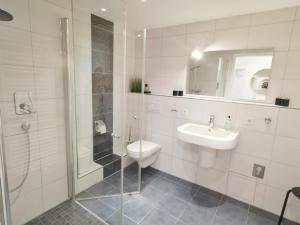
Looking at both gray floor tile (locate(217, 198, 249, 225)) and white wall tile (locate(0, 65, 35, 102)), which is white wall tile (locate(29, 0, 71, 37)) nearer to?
white wall tile (locate(0, 65, 35, 102))

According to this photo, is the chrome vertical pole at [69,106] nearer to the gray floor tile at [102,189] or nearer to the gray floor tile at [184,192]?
the gray floor tile at [102,189]

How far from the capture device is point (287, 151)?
1813 millimetres

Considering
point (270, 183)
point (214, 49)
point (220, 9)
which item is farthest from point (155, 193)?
point (220, 9)

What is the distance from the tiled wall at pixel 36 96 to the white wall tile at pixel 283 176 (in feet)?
7.56

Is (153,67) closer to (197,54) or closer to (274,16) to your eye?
(197,54)

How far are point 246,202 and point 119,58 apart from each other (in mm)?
2329

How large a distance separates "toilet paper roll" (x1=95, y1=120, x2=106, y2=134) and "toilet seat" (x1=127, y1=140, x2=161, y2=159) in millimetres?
396

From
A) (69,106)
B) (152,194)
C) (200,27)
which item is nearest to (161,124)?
(152,194)

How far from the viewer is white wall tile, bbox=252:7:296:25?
1.73 m

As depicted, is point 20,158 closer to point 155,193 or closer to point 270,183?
point 155,193

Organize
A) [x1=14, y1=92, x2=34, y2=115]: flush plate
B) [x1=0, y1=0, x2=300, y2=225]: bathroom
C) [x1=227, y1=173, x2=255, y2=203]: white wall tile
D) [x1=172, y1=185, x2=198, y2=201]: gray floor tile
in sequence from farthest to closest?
[x1=172, y1=185, x2=198, y2=201]: gray floor tile
[x1=227, y1=173, x2=255, y2=203]: white wall tile
[x1=0, y1=0, x2=300, y2=225]: bathroom
[x1=14, y1=92, x2=34, y2=115]: flush plate

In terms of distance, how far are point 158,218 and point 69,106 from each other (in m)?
1.52

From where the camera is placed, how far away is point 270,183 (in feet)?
6.37

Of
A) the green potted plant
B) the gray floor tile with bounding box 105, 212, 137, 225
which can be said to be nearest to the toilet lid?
the gray floor tile with bounding box 105, 212, 137, 225
